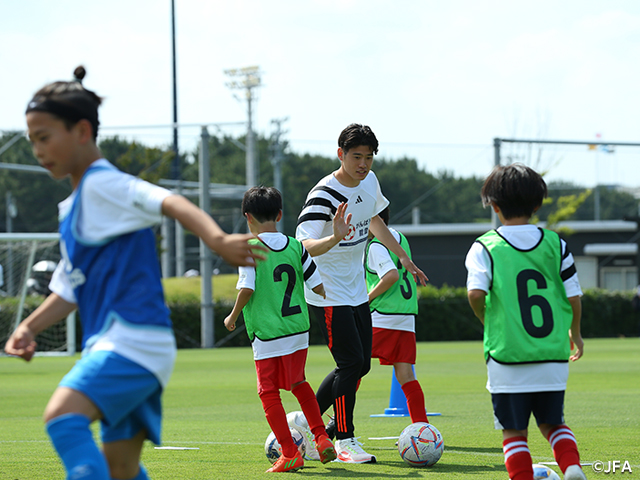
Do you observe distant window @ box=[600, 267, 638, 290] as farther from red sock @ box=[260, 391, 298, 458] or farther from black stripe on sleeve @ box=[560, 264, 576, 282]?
black stripe on sleeve @ box=[560, 264, 576, 282]

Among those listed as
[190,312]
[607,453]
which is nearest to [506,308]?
[607,453]

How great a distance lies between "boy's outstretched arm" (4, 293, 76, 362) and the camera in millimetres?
3338

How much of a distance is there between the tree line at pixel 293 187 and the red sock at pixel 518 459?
26.4 meters

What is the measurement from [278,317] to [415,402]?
4.45 feet

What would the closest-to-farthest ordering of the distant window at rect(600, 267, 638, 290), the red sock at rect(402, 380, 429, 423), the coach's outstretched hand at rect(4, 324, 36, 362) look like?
the coach's outstretched hand at rect(4, 324, 36, 362)
the red sock at rect(402, 380, 429, 423)
the distant window at rect(600, 267, 638, 290)

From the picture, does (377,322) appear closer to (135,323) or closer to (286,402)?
(286,402)

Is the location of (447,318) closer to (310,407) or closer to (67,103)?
(310,407)

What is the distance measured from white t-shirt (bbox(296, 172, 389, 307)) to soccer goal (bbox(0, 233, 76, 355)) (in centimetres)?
1749

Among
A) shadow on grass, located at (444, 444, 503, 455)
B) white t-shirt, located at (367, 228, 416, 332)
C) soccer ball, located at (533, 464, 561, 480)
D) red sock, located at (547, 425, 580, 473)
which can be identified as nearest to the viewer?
red sock, located at (547, 425, 580, 473)

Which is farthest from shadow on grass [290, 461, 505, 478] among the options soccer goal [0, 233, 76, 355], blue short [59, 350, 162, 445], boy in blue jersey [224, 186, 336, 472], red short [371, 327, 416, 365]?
soccer goal [0, 233, 76, 355]

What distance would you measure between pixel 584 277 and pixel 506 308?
44952 millimetres

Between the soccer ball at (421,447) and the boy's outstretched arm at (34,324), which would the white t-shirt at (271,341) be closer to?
the soccer ball at (421,447)

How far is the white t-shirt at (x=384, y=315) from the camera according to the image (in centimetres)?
704

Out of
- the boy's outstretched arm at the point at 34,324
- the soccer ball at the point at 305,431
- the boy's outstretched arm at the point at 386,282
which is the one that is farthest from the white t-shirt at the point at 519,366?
the boy's outstretched arm at the point at 386,282
